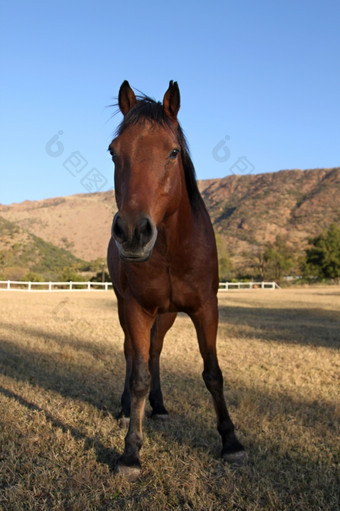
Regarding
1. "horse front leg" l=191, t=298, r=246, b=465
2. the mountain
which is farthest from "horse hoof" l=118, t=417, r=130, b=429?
the mountain

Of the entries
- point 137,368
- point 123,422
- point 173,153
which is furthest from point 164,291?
point 123,422

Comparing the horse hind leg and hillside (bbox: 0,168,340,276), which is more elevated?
hillside (bbox: 0,168,340,276)

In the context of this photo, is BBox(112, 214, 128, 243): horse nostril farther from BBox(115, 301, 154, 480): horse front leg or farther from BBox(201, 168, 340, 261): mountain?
BBox(201, 168, 340, 261): mountain

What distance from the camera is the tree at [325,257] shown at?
4697 centimetres

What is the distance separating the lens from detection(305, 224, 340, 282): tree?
46969mm

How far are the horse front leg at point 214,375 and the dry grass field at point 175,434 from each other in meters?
0.10

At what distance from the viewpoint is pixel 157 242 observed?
124 inches

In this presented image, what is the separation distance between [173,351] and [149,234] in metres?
5.62

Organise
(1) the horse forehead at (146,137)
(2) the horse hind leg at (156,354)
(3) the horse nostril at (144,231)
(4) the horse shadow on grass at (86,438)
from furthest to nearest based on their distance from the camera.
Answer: (2) the horse hind leg at (156,354), (4) the horse shadow on grass at (86,438), (1) the horse forehead at (146,137), (3) the horse nostril at (144,231)

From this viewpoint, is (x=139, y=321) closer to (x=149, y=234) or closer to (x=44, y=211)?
(x=149, y=234)

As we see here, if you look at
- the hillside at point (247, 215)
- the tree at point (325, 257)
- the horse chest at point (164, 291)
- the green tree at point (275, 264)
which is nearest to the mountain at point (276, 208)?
the hillside at point (247, 215)

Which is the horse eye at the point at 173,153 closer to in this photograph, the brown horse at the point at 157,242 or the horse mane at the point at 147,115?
the brown horse at the point at 157,242

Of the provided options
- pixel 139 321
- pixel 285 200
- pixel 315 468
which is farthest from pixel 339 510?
pixel 285 200

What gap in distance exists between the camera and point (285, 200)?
9600 centimetres
